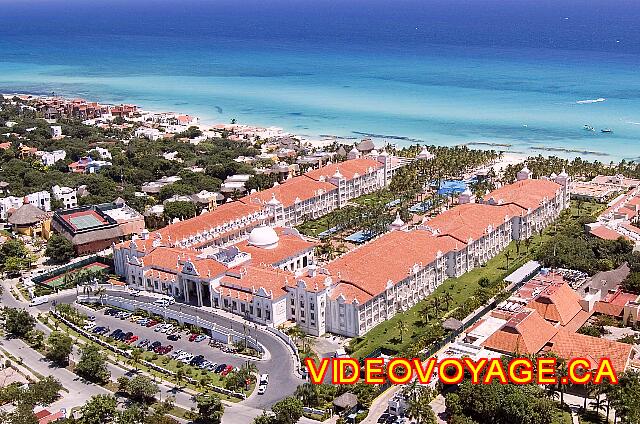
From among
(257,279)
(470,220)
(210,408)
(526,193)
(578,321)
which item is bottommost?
(578,321)

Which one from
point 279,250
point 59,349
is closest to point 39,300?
point 59,349

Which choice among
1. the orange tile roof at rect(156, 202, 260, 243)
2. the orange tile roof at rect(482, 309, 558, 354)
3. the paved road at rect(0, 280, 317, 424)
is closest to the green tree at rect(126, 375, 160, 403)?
the paved road at rect(0, 280, 317, 424)

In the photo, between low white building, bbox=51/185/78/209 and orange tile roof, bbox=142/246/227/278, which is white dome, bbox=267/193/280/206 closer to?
orange tile roof, bbox=142/246/227/278

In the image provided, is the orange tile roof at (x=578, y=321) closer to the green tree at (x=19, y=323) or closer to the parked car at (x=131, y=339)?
the parked car at (x=131, y=339)

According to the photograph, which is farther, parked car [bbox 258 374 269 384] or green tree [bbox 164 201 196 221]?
green tree [bbox 164 201 196 221]

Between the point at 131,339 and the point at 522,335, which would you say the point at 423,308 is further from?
the point at 131,339

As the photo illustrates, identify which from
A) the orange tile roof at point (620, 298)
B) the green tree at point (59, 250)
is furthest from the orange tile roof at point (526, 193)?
the green tree at point (59, 250)
